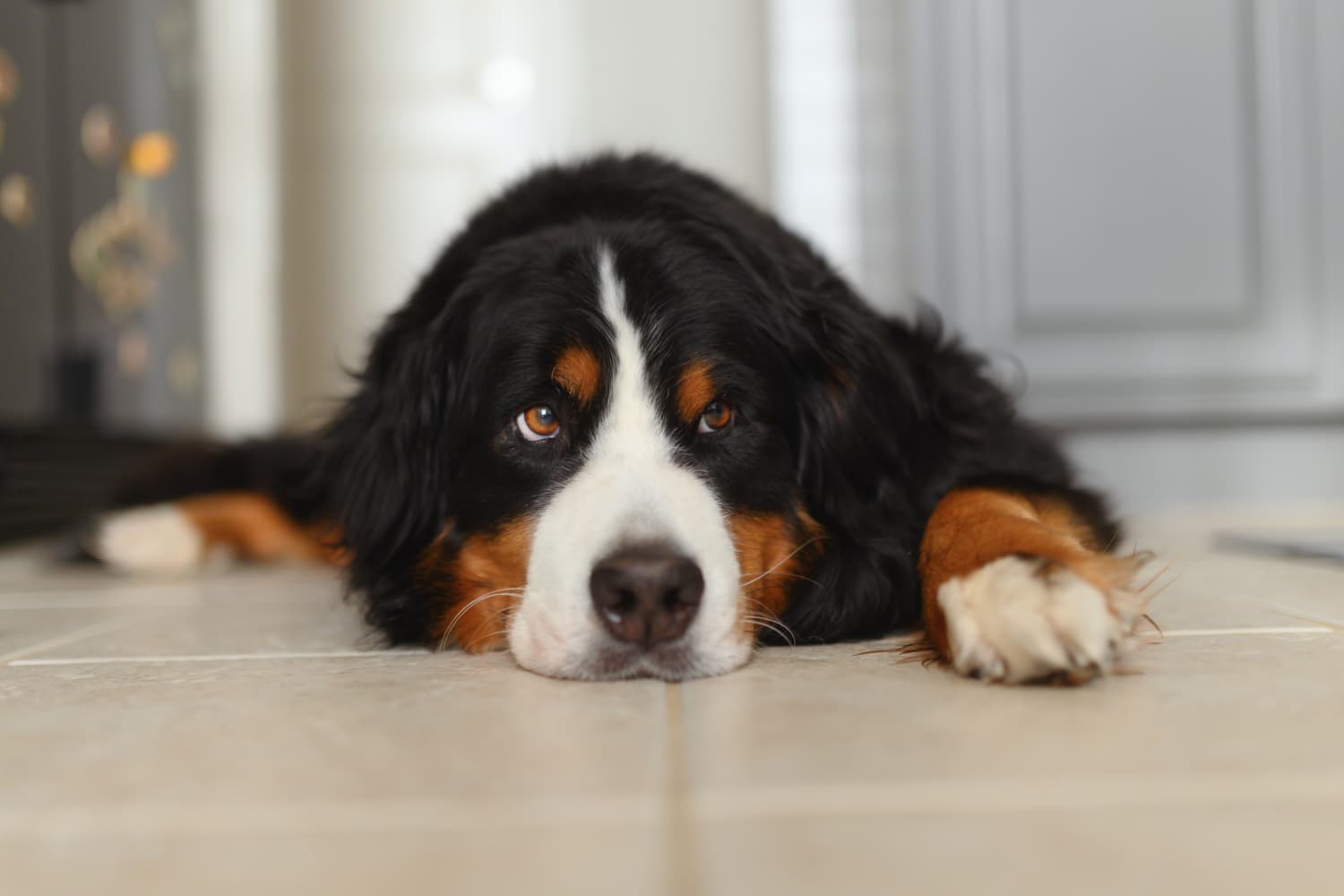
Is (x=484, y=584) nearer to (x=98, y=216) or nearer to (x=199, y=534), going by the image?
(x=199, y=534)

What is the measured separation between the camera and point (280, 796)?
2.94 ft

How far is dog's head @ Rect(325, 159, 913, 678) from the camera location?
54.2 inches

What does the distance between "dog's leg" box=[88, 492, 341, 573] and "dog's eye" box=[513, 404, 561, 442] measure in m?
1.25

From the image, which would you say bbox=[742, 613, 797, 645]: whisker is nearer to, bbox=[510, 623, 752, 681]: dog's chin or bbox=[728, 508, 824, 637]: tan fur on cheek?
bbox=[728, 508, 824, 637]: tan fur on cheek

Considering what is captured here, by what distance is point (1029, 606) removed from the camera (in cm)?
121

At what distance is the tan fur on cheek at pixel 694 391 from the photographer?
159cm

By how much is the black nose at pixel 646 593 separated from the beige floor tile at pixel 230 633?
1.67 feet

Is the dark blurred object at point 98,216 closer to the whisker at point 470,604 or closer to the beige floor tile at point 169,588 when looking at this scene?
the beige floor tile at point 169,588

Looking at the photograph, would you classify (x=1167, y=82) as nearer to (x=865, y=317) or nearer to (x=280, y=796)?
(x=865, y=317)

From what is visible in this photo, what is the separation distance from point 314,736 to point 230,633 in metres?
0.79

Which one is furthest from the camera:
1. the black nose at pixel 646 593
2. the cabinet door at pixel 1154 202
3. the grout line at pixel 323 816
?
the cabinet door at pixel 1154 202

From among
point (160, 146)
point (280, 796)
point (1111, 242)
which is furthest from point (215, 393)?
point (280, 796)

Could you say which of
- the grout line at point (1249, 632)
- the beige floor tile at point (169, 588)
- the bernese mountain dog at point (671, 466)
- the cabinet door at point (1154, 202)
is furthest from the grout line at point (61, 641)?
the cabinet door at point (1154, 202)

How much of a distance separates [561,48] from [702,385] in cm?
448
